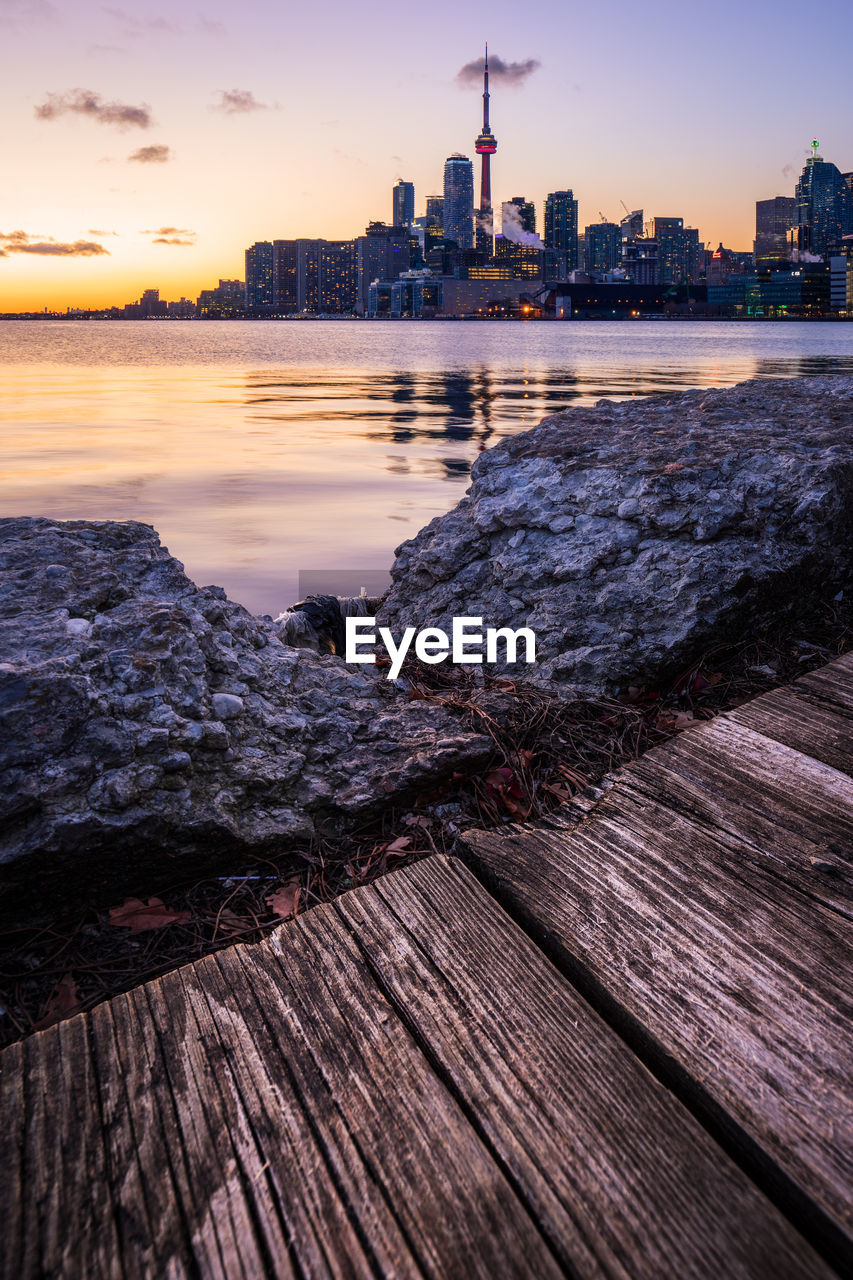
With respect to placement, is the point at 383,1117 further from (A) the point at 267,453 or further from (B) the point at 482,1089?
(A) the point at 267,453

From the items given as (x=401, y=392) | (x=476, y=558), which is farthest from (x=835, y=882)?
(x=401, y=392)

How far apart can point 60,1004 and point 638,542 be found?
222 centimetres

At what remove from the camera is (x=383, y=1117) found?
1.06m

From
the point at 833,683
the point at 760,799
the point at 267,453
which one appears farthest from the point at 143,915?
the point at 267,453

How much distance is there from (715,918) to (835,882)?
263 millimetres

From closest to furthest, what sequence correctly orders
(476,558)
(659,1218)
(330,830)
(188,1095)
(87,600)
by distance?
1. (659,1218)
2. (188,1095)
3. (330,830)
4. (87,600)
5. (476,558)

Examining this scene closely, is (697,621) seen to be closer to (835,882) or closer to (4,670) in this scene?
(835,882)

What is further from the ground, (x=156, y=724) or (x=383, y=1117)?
(x=156, y=724)

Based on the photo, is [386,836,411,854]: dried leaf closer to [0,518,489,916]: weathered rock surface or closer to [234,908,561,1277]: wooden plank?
[0,518,489,916]: weathered rock surface

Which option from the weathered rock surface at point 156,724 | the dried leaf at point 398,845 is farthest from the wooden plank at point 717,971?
the weathered rock surface at point 156,724

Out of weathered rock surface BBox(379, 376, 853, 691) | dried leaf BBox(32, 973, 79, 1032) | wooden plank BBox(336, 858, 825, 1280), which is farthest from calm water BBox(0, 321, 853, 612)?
wooden plank BBox(336, 858, 825, 1280)

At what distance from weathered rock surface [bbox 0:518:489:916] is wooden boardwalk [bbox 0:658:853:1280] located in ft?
1.39

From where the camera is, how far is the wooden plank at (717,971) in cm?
103

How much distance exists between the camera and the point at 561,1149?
101 cm
